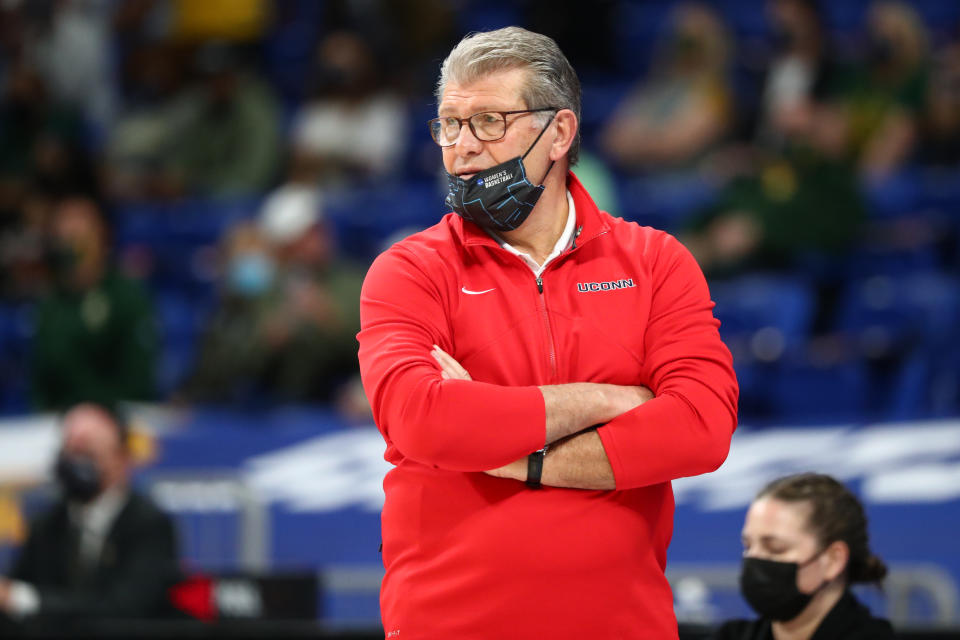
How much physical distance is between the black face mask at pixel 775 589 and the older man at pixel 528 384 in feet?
2.58

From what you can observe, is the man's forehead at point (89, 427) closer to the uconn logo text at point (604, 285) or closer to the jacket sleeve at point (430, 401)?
the jacket sleeve at point (430, 401)

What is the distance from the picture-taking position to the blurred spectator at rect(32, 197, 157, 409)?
7.29 m

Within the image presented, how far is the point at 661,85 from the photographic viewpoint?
29.4 feet

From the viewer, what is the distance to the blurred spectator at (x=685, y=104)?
28.1ft

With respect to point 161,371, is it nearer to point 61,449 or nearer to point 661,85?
point 61,449

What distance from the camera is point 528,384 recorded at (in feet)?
7.86

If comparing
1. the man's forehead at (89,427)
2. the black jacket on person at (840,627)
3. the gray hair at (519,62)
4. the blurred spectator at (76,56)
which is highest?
the blurred spectator at (76,56)

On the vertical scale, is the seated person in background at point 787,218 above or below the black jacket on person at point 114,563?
above

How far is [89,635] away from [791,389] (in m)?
3.44

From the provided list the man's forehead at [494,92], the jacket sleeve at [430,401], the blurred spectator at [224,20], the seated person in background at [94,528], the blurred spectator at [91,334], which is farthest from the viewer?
the blurred spectator at [224,20]

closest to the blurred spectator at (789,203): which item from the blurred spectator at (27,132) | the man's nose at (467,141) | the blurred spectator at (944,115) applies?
the blurred spectator at (944,115)

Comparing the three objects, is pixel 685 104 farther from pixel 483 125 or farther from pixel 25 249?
pixel 483 125

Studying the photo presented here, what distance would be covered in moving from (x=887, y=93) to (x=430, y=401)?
6404 mm

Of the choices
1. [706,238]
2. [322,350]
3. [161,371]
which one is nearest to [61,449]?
[322,350]
